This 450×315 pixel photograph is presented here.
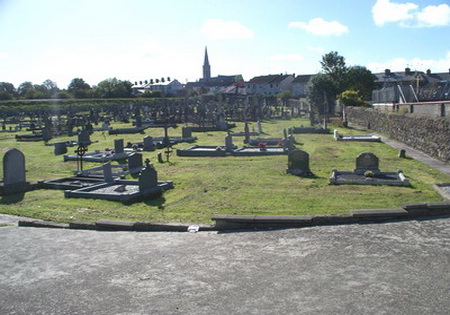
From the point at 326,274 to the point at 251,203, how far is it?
561cm

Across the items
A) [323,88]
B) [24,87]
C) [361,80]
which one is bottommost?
[323,88]

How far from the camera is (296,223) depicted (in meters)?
9.22

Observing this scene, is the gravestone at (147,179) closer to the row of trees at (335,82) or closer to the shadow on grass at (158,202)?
the shadow on grass at (158,202)

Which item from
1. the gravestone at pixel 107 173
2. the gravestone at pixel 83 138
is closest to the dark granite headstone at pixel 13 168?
the gravestone at pixel 107 173

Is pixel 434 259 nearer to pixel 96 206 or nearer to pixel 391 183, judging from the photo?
pixel 391 183

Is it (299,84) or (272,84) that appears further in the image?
(272,84)

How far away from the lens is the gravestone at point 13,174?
1463 centimetres

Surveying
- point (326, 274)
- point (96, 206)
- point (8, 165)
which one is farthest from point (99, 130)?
point (326, 274)

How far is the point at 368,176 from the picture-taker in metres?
15.0

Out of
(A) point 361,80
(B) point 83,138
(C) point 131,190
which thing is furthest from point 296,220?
(A) point 361,80

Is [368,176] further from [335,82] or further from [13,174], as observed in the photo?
[335,82]

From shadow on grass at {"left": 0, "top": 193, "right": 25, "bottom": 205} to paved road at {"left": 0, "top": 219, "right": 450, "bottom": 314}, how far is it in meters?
4.58

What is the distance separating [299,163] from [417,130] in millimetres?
9357

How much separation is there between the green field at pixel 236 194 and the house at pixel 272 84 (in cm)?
9242
